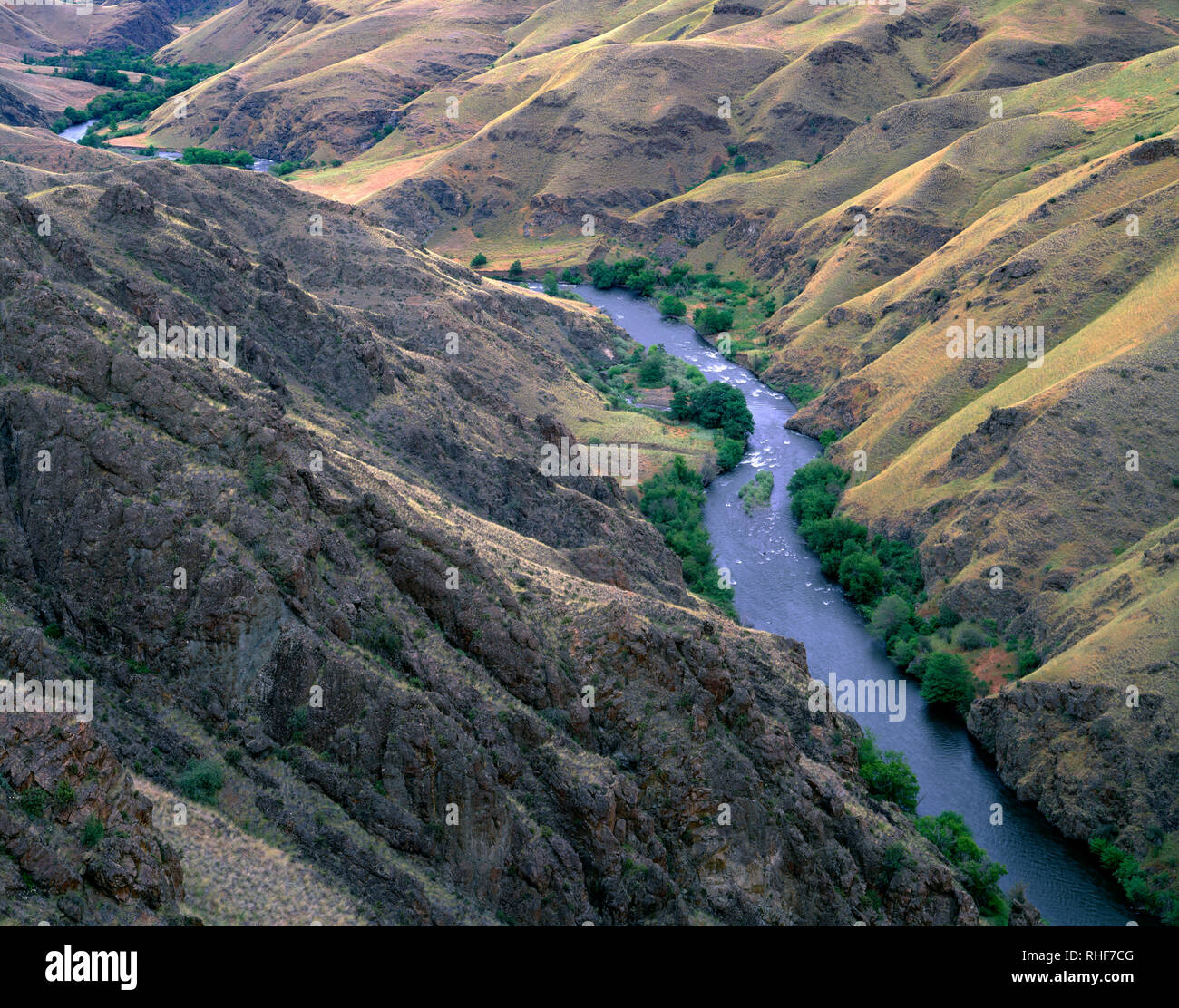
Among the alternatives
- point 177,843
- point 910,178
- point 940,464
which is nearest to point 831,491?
point 940,464

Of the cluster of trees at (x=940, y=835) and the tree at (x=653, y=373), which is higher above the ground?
the tree at (x=653, y=373)

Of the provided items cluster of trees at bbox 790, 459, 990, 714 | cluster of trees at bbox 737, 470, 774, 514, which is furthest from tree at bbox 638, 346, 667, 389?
cluster of trees at bbox 790, 459, 990, 714

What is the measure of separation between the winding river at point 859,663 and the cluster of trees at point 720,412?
2494 mm

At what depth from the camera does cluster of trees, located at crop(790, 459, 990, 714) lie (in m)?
84.2

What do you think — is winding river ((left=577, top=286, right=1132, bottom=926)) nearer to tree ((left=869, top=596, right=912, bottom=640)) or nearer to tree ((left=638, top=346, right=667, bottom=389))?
tree ((left=869, top=596, right=912, bottom=640))

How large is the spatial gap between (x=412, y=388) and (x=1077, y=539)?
54.4 m

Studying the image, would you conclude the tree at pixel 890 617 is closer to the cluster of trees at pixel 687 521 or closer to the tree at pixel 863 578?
the tree at pixel 863 578

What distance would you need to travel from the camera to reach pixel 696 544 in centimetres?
10038

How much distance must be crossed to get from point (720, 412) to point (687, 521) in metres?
30.3

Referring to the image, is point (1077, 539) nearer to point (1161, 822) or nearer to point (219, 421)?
point (1161, 822)

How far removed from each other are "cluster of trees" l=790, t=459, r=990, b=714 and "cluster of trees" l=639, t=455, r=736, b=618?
10577 millimetres

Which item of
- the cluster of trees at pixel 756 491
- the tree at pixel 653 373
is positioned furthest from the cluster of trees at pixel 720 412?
the tree at pixel 653 373

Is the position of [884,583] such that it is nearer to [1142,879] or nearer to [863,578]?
[863,578]

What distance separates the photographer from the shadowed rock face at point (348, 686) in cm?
3978
